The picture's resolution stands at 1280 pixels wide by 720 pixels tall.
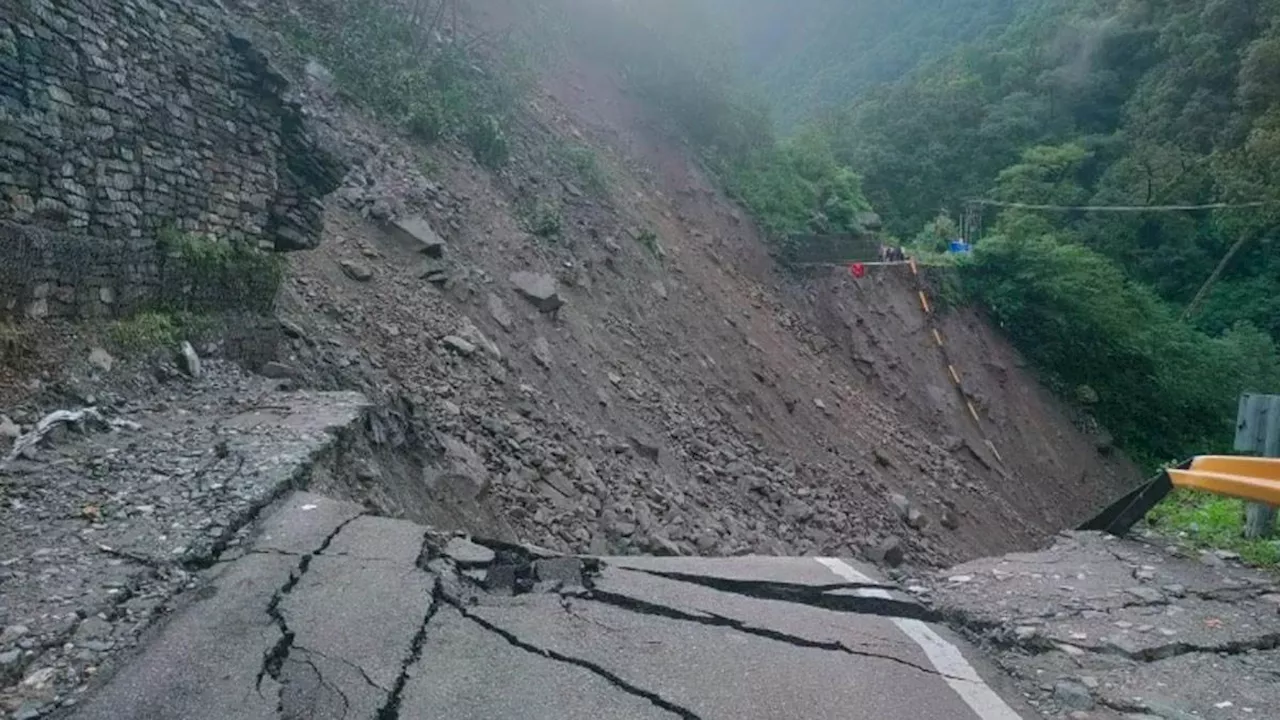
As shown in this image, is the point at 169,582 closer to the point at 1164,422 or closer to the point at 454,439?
the point at 454,439

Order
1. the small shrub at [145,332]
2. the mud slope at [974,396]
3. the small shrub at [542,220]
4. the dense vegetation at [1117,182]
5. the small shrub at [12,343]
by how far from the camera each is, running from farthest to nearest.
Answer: the dense vegetation at [1117,182], the mud slope at [974,396], the small shrub at [542,220], the small shrub at [145,332], the small shrub at [12,343]

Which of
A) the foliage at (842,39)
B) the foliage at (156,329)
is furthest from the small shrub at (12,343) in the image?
the foliage at (842,39)

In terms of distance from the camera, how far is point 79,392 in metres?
5.73

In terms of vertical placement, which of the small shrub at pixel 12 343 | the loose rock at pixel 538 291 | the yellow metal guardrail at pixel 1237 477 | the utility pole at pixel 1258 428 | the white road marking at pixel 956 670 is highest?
the utility pole at pixel 1258 428

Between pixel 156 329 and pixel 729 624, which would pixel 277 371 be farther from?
pixel 729 624

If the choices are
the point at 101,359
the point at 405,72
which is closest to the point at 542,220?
the point at 405,72

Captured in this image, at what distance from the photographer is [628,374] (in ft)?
39.9

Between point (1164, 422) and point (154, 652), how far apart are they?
2322 centimetres

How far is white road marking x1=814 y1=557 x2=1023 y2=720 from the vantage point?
329 cm

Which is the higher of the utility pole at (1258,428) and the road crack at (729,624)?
the utility pole at (1258,428)

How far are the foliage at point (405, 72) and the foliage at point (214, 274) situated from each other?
5.39m

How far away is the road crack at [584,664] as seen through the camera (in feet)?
10.3

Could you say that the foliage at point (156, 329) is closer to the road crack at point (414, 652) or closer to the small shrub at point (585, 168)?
the road crack at point (414, 652)

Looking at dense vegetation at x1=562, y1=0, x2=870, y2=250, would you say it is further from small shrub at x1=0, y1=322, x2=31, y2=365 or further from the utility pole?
small shrub at x1=0, y1=322, x2=31, y2=365
